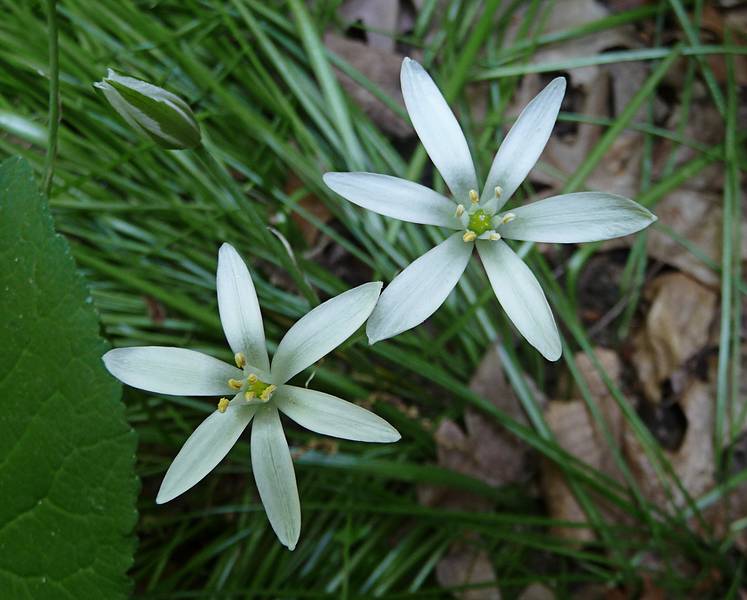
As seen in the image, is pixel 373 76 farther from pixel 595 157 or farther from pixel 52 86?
pixel 52 86

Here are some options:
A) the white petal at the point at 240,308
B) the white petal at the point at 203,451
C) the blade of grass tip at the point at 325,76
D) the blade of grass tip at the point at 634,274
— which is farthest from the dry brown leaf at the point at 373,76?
the white petal at the point at 203,451

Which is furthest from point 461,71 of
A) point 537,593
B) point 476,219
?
point 537,593

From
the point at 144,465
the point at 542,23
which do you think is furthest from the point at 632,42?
the point at 144,465

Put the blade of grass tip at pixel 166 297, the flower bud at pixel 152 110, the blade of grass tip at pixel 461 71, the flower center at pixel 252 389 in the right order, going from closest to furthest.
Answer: the flower bud at pixel 152 110 → the flower center at pixel 252 389 → the blade of grass tip at pixel 166 297 → the blade of grass tip at pixel 461 71

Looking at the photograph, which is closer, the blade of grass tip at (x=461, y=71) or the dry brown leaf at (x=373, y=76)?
the blade of grass tip at (x=461, y=71)

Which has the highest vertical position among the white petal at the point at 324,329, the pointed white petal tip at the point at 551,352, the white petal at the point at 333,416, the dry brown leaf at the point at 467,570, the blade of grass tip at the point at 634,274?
the blade of grass tip at the point at 634,274

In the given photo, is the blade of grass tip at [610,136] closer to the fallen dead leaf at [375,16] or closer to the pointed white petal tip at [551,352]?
the fallen dead leaf at [375,16]

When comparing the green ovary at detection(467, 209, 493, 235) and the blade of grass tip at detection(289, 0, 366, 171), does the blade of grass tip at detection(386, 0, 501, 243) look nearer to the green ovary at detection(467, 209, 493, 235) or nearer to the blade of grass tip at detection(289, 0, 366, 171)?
the blade of grass tip at detection(289, 0, 366, 171)
